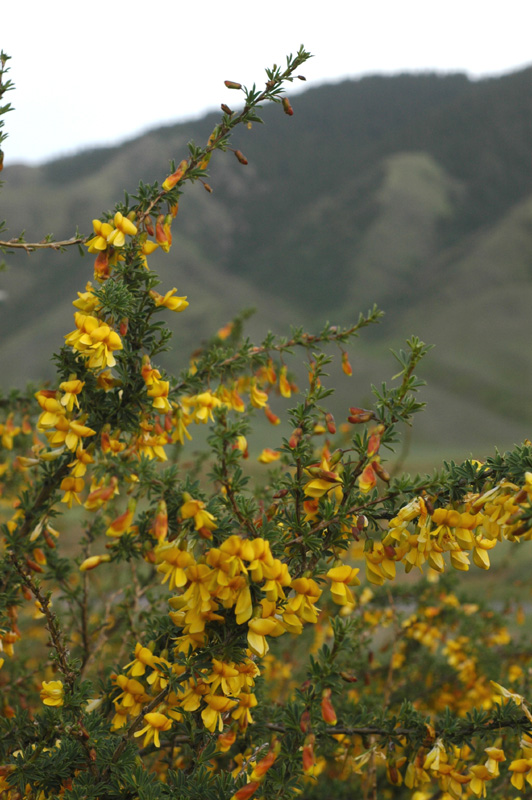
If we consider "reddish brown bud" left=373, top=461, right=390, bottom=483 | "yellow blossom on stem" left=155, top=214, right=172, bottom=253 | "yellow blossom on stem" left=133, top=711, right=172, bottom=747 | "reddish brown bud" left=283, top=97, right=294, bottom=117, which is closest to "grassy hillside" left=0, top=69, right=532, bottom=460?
"reddish brown bud" left=283, top=97, right=294, bottom=117

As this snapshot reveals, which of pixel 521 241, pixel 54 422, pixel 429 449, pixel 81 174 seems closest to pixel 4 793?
pixel 54 422

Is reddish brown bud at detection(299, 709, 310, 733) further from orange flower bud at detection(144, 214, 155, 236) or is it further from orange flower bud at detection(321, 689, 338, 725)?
orange flower bud at detection(144, 214, 155, 236)

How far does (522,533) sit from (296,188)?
102383 mm

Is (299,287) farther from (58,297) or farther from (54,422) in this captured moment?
(54,422)

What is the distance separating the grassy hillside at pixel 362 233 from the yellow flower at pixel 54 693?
38.0 m

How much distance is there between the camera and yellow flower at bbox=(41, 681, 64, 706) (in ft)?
3.76

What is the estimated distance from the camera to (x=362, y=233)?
79562mm

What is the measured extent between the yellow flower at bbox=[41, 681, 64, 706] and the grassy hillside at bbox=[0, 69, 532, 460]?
3803 cm

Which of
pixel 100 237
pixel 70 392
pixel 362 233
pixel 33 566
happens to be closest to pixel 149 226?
pixel 100 237

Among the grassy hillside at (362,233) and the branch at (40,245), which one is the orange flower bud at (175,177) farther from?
the grassy hillside at (362,233)

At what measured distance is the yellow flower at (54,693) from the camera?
3.76ft

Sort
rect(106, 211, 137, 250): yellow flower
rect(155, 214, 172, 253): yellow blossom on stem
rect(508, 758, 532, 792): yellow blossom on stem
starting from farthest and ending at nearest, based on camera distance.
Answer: rect(155, 214, 172, 253): yellow blossom on stem → rect(106, 211, 137, 250): yellow flower → rect(508, 758, 532, 792): yellow blossom on stem

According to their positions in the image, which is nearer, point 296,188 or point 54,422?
point 54,422

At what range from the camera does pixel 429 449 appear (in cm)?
3731
